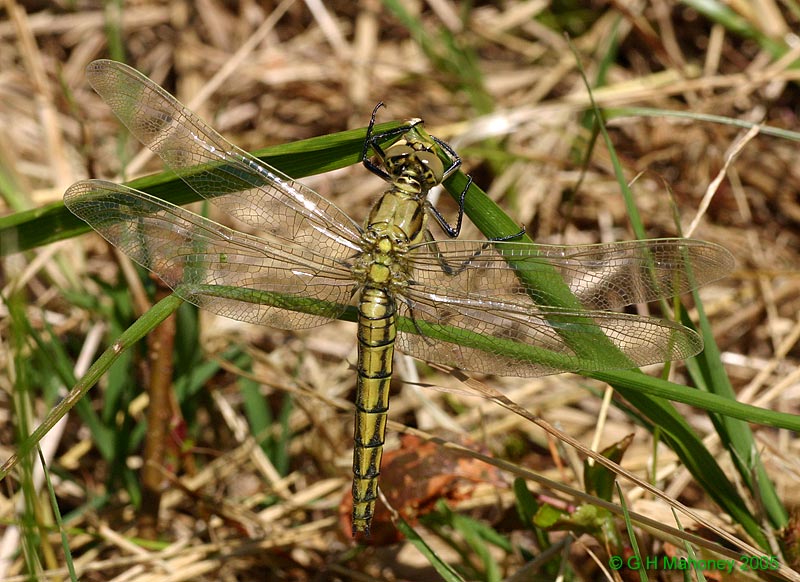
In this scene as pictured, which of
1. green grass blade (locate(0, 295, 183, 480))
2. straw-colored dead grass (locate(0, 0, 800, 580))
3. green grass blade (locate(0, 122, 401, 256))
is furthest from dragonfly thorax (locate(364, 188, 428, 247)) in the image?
green grass blade (locate(0, 295, 183, 480))

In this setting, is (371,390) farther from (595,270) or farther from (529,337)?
(595,270)

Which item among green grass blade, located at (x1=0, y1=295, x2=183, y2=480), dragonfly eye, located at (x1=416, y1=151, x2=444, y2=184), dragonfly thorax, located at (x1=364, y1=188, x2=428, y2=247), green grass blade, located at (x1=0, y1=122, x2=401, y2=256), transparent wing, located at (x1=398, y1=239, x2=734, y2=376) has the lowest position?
green grass blade, located at (x1=0, y1=295, x2=183, y2=480)

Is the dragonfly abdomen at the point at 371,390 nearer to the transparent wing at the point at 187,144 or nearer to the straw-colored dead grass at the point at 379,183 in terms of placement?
the straw-colored dead grass at the point at 379,183

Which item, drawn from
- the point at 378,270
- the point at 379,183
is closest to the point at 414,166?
the point at 378,270

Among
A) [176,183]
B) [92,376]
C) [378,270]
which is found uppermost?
[176,183]

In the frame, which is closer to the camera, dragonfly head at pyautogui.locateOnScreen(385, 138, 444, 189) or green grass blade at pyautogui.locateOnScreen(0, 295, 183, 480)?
green grass blade at pyautogui.locateOnScreen(0, 295, 183, 480)

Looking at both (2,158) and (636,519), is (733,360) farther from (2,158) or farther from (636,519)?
(2,158)

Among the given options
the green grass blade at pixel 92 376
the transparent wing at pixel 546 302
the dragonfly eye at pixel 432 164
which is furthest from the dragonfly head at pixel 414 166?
the green grass blade at pixel 92 376

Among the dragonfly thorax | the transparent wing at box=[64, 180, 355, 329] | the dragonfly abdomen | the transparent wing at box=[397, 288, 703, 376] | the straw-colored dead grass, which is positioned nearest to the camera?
the transparent wing at box=[397, 288, 703, 376]

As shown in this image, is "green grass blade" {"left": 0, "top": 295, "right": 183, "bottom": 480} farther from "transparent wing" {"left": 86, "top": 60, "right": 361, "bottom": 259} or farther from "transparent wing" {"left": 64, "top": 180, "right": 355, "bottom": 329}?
"transparent wing" {"left": 86, "top": 60, "right": 361, "bottom": 259}
